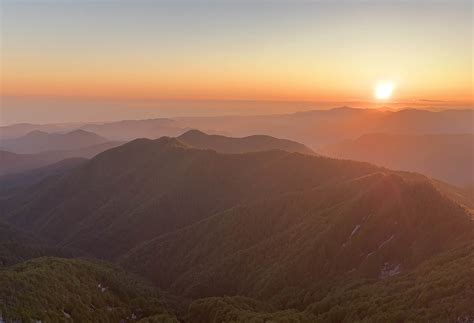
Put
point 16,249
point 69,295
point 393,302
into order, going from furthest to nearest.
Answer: point 16,249, point 69,295, point 393,302

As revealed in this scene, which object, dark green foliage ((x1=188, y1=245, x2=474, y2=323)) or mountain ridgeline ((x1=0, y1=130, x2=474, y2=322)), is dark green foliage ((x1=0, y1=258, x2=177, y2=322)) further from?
dark green foliage ((x1=188, y1=245, x2=474, y2=323))

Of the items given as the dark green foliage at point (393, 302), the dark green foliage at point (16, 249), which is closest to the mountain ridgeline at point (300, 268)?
the dark green foliage at point (393, 302)

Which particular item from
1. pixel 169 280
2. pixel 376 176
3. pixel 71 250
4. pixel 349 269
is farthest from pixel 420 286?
pixel 71 250

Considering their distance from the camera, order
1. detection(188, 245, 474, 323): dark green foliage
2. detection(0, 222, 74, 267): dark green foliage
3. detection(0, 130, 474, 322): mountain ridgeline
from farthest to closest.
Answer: detection(0, 222, 74, 267): dark green foliage < detection(0, 130, 474, 322): mountain ridgeline < detection(188, 245, 474, 323): dark green foliage

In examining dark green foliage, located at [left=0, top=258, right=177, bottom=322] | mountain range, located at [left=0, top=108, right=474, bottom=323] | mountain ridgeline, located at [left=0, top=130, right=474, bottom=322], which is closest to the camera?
dark green foliage, located at [left=0, top=258, right=177, bottom=322]

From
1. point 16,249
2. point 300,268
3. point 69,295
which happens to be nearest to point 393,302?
point 300,268

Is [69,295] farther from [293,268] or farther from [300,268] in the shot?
[300,268]

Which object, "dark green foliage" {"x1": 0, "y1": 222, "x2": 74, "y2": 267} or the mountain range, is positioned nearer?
the mountain range

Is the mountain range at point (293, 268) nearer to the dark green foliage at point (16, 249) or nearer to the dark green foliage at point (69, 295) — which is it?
the dark green foliage at point (69, 295)

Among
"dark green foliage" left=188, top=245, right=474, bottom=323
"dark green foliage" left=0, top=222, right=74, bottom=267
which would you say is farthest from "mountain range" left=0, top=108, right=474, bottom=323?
"dark green foliage" left=0, top=222, right=74, bottom=267
